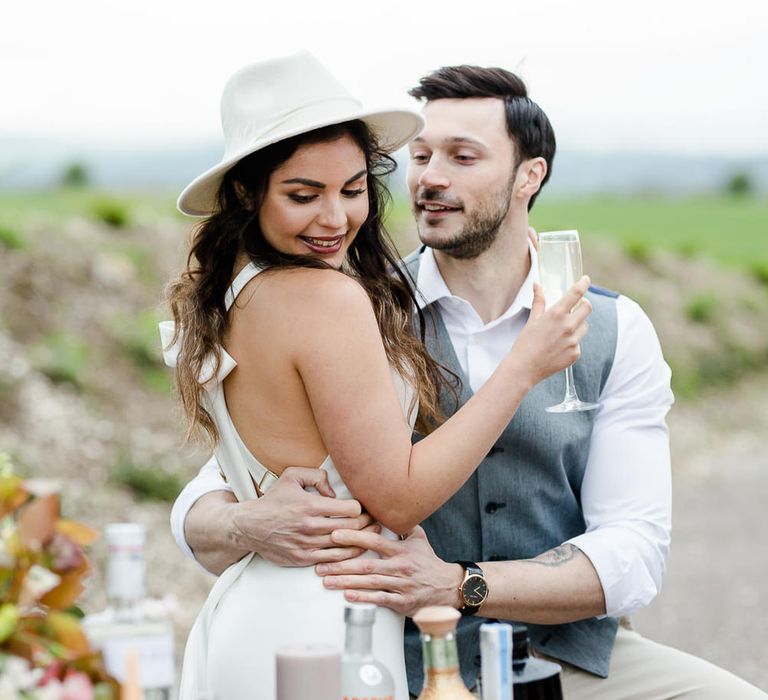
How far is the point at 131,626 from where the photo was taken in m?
1.79

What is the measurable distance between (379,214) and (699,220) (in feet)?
149

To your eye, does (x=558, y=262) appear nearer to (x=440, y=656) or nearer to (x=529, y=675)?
(x=529, y=675)

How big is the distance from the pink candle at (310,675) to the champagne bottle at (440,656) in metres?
0.13

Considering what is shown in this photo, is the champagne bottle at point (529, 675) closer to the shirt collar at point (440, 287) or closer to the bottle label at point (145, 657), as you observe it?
the bottle label at point (145, 657)

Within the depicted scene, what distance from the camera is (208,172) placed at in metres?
2.59

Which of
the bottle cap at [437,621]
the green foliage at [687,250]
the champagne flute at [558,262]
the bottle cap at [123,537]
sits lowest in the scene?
the bottle cap at [437,621]

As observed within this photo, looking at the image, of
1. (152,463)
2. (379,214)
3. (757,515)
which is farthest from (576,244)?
(757,515)

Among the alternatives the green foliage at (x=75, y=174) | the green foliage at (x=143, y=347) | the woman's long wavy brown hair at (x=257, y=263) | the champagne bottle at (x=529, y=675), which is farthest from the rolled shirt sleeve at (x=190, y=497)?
the green foliage at (x=75, y=174)

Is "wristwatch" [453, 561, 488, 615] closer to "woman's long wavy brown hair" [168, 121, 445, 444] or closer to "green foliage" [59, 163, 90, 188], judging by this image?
"woman's long wavy brown hair" [168, 121, 445, 444]

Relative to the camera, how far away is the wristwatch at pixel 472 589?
2848 mm

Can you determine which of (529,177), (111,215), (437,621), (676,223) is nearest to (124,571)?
(437,621)

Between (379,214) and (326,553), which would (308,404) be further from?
(379,214)

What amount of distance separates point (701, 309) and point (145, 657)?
58.4 ft

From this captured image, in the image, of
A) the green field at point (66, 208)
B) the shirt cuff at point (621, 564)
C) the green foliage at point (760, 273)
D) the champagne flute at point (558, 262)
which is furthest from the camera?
the green foliage at point (760, 273)
